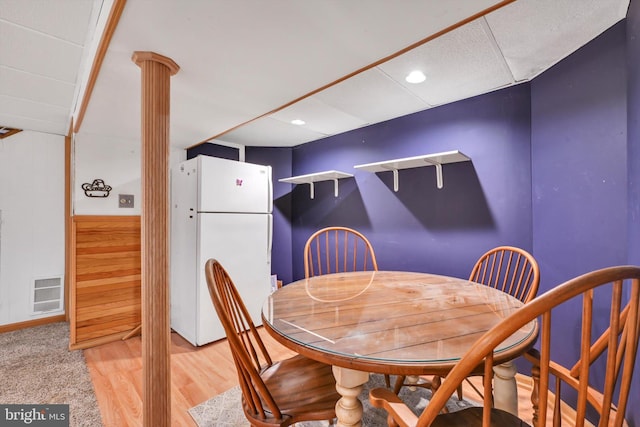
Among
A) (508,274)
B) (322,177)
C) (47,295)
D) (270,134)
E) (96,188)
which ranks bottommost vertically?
(47,295)

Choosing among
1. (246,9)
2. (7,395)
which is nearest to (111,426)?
(7,395)

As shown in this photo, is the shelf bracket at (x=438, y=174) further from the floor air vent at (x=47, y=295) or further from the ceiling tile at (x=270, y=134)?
the floor air vent at (x=47, y=295)

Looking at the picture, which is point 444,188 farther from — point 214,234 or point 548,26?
point 214,234

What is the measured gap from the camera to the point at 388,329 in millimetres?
958

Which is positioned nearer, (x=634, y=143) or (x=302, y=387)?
(x=302, y=387)

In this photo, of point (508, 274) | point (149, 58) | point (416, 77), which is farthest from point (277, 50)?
point (508, 274)

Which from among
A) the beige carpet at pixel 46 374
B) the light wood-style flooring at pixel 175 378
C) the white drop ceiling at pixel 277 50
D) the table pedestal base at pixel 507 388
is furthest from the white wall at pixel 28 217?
the table pedestal base at pixel 507 388

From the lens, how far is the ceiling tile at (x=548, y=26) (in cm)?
134

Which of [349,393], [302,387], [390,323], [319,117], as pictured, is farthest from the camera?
[319,117]

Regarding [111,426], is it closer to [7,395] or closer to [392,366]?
[7,395]

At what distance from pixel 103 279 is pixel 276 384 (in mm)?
2401

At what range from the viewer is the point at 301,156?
147 inches

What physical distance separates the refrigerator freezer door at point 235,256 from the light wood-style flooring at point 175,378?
224mm

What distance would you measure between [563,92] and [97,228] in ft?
12.5
